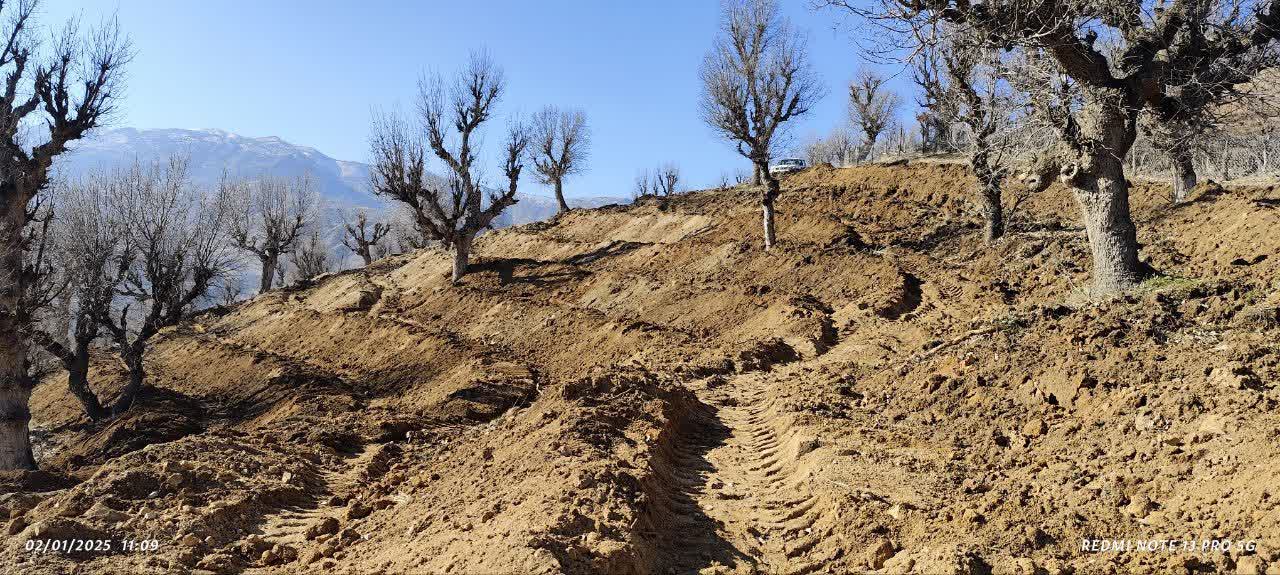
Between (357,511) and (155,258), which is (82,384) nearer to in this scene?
(155,258)

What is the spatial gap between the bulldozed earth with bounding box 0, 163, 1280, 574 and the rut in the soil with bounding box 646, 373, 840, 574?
3cm

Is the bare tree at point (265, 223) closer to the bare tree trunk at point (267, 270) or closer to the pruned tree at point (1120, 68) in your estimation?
the bare tree trunk at point (267, 270)

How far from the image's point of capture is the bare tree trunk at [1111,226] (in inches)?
311

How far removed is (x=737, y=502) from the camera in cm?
539

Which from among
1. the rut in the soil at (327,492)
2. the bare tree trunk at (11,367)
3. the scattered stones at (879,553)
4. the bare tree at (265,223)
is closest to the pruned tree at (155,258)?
the bare tree trunk at (11,367)

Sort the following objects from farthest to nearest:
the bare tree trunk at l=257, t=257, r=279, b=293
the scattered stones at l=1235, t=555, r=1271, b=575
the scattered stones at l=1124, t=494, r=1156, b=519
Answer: the bare tree trunk at l=257, t=257, r=279, b=293 < the scattered stones at l=1124, t=494, r=1156, b=519 < the scattered stones at l=1235, t=555, r=1271, b=575

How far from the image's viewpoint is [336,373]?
601 inches

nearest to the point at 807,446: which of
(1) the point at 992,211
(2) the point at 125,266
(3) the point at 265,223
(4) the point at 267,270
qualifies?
(1) the point at 992,211

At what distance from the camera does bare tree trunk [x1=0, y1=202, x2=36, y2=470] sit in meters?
10.8

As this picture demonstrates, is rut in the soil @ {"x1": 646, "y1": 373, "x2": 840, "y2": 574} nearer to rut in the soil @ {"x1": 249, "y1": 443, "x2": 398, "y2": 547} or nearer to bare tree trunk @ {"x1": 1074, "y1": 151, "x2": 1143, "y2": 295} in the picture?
rut in the soil @ {"x1": 249, "y1": 443, "x2": 398, "y2": 547}

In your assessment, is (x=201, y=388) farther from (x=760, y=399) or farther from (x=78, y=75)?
(x=760, y=399)

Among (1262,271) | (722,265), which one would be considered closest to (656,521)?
(1262,271)

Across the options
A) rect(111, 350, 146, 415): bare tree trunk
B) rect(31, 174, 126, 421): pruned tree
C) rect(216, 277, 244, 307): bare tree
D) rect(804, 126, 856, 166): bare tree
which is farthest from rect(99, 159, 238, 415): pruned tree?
rect(804, 126, 856, 166): bare tree

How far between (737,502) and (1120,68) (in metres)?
6.61
